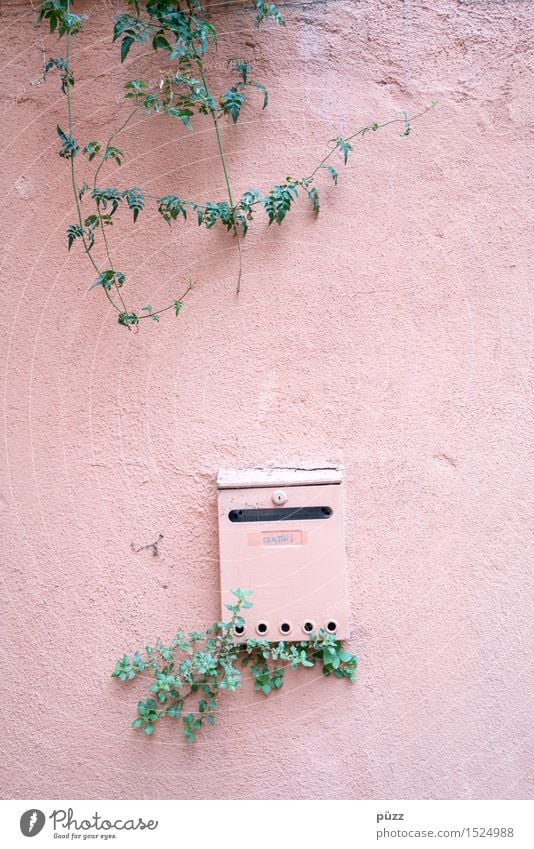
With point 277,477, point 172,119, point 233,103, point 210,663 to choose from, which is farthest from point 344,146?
point 210,663

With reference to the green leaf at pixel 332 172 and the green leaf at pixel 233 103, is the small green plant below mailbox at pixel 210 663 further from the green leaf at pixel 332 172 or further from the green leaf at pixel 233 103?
the green leaf at pixel 233 103

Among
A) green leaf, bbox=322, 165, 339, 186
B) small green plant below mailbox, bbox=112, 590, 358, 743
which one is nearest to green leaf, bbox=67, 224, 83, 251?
green leaf, bbox=322, 165, 339, 186

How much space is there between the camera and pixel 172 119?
2.00 meters

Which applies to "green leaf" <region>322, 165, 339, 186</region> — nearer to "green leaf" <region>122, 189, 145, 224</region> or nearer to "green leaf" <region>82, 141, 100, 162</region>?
"green leaf" <region>122, 189, 145, 224</region>

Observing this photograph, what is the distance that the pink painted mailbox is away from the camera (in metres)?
1.85

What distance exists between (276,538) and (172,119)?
1394mm

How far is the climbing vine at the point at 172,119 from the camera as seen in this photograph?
73.5 inches

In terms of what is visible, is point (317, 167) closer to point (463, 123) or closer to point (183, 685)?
point (463, 123)

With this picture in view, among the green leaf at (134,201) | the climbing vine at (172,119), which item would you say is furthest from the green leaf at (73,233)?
the green leaf at (134,201)

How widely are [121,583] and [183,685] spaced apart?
360 millimetres

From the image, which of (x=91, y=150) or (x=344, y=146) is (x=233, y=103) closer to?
(x=344, y=146)

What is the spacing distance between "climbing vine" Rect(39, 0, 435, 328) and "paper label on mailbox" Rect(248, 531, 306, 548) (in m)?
0.74

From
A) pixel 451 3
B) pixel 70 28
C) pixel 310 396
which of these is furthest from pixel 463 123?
pixel 70 28

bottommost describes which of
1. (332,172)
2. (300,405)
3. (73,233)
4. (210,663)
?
(210,663)
